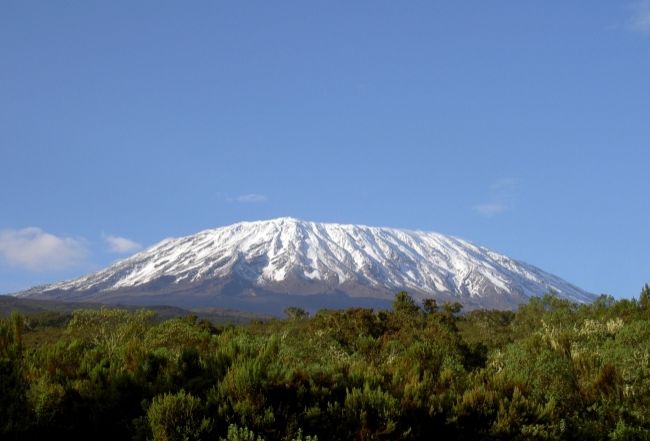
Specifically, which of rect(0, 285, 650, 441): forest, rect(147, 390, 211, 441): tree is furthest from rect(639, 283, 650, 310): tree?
rect(147, 390, 211, 441): tree

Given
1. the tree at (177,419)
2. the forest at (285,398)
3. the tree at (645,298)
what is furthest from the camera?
the tree at (645,298)

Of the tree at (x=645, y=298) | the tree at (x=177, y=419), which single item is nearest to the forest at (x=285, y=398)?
the tree at (x=177, y=419)

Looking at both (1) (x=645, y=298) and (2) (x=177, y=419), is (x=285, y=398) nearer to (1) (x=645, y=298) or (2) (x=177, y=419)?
(2) (x=177, y=419)

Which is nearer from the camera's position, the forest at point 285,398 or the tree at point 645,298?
the forest at point 285,398

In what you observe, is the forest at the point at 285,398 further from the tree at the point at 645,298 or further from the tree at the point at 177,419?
the tree at the point at 645,298

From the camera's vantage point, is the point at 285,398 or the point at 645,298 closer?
the point at 285,398

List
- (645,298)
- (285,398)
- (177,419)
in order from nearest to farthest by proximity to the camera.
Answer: (177,419) → (285,398) → (645,298)

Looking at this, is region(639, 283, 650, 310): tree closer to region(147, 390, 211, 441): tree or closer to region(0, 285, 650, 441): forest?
region(0, 285, 650, 441): forest

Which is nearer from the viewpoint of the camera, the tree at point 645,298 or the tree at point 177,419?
the tree at point 177,419

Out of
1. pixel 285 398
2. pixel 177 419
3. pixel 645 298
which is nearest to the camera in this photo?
pixel 177 419

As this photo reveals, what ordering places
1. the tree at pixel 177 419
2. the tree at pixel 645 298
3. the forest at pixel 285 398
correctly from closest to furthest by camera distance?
the tree at pixel 177 419
the forest at pixel 285 398
the tree at pixel 645 298

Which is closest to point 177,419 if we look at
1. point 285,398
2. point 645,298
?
point 285,398

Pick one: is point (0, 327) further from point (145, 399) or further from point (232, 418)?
point (232, 418)

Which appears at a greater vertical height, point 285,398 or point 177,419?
point 285,398
